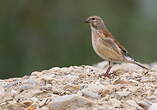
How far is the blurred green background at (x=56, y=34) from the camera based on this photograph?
82.9ft

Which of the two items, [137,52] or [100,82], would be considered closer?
[100,82]

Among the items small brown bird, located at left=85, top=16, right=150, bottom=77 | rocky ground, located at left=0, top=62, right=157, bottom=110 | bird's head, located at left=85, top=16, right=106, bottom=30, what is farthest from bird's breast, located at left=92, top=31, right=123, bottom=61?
rocky ground, located at left=0, top=62, right=157, bottom=110

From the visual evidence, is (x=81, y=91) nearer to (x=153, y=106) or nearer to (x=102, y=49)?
(x=153, y=106)

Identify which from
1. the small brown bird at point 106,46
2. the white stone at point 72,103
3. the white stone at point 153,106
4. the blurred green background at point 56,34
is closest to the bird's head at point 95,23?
the small brown bird at point 106,46

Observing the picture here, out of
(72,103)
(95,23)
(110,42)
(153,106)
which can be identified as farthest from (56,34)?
(153,106)

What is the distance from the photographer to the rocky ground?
10422 millimetres

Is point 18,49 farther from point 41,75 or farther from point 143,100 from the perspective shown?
point 143,100

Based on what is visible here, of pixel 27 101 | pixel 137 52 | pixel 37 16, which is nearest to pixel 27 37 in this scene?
pixel 37 16

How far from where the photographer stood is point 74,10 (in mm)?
26984

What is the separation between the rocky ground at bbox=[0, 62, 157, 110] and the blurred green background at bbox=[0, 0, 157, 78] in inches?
476

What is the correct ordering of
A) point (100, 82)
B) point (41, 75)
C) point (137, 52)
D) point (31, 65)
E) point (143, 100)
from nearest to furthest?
point (143, 100) → point (100, 82) → point (41, 75) → point (31, 65) → point (137, 52)

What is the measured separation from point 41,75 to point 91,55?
43.6ft

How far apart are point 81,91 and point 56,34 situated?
1524 cm

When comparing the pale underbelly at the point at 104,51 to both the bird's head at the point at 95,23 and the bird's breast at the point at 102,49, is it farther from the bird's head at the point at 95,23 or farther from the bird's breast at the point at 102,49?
the bird's head at the point at 95,23
